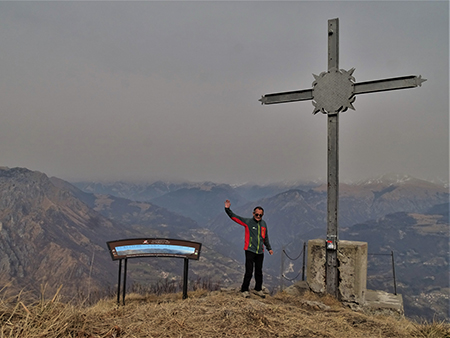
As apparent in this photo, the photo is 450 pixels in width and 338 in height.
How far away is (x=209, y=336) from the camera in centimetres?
439

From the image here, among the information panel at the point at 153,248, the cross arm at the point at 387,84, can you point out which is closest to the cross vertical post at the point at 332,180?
the cross arm at the point at 387,84

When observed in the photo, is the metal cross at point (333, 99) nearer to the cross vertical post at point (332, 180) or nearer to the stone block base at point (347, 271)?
the cross vertical post at point (332, 180)

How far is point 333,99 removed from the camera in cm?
Result: 885

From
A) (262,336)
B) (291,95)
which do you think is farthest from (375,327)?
(291,95)

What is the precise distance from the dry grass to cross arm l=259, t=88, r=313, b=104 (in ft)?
18.5

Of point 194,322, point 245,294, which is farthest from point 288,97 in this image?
point 194,322

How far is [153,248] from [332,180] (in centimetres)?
503

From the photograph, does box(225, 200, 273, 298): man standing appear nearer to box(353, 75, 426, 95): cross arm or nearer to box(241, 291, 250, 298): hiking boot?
box(241, 291, 250, 298): hiking boot

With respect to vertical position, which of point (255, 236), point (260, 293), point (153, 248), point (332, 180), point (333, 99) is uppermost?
point (333, 99)

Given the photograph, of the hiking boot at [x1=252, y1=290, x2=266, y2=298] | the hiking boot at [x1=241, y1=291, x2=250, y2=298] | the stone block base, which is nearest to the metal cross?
the stone block base

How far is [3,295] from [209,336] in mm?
2683

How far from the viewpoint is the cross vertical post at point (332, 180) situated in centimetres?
840

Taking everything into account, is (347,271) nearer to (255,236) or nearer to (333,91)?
(255,236)

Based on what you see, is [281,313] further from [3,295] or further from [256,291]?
[3,295]
